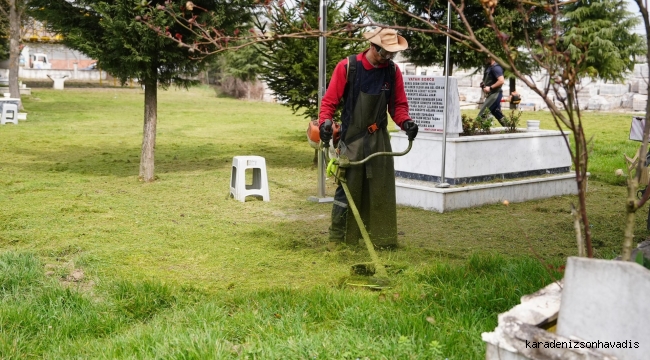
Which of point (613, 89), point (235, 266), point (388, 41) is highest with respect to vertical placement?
point (613, 89)

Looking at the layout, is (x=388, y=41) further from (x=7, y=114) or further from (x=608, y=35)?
(x=608, y=35)

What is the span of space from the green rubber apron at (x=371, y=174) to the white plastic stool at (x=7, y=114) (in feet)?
53.9

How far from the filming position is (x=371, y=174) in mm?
6797

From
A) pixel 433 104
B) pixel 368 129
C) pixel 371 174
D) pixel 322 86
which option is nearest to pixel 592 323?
pixel 371 174

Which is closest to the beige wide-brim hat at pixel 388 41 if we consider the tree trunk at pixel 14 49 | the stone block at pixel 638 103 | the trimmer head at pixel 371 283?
the trimmer head at pixel 371 283

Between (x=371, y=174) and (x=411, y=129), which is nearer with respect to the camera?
(x=411, y=129)

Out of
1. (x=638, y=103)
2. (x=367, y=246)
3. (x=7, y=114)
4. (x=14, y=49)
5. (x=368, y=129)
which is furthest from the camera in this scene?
(x=638, y=103)

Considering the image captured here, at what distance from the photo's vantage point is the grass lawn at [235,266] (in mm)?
4422

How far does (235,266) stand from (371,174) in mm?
1456

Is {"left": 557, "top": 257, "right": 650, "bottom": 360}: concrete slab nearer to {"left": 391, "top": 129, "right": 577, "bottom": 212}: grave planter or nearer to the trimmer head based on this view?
the trimmer head

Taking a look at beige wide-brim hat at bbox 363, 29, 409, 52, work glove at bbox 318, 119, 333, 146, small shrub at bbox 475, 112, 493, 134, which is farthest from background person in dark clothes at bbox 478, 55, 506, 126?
work glove at bbox 318, 119, 333, 146

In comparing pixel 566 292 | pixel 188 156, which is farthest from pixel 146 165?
pixel 566 292

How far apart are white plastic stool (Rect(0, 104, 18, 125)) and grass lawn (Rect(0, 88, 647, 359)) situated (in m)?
8.22

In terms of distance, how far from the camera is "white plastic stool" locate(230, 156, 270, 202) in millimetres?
9789
